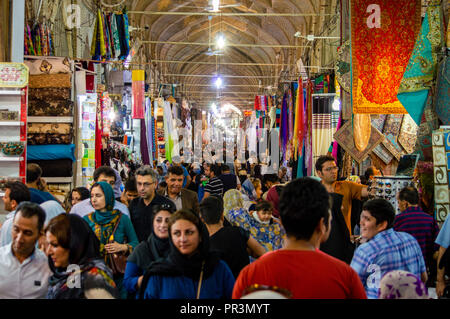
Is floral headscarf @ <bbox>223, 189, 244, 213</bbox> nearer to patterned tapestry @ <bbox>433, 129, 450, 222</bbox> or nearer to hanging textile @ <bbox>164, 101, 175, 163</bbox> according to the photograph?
patterned tapestry @ <bbox>433, 129, 450, 222</bbox>

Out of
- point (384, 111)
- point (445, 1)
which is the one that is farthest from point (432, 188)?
point (445, 1)

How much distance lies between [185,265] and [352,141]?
5001 mm

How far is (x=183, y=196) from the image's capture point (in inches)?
204

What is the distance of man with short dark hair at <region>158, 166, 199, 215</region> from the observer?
16.7 feet

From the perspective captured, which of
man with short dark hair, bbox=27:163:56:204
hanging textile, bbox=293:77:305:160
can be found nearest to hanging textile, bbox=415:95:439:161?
man with short dark hair, bbox=27:163:56:204

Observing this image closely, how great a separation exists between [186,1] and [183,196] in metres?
16.4

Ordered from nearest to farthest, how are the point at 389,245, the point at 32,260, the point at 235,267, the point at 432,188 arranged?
the point at 32,260 → the point at 389,245 → the point at 235,267 → the point at 432,188

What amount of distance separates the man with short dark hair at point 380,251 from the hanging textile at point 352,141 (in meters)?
3.75

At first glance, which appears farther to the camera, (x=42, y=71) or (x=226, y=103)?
(x=226, y=103)

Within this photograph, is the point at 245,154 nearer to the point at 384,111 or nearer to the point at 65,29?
the point at 65,29

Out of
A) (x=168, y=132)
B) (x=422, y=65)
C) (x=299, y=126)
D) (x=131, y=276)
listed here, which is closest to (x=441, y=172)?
(x=422, y=65)

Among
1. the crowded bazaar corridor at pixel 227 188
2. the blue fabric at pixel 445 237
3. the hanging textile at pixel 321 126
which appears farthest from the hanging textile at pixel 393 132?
the blue fabric at pixel 445 237

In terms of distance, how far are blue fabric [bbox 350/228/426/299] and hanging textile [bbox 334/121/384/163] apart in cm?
387

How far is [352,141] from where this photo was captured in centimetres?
690
